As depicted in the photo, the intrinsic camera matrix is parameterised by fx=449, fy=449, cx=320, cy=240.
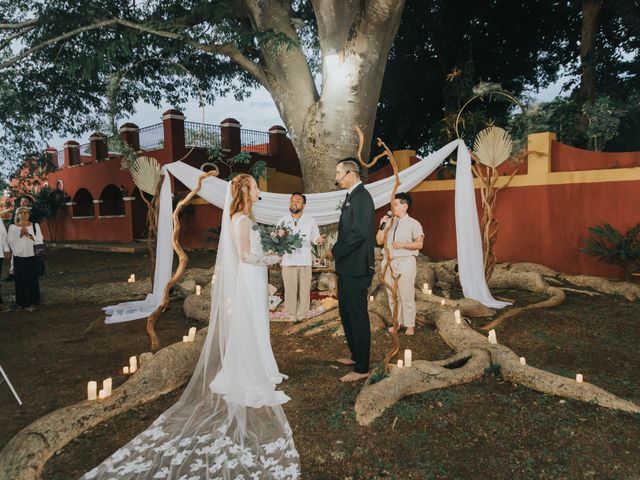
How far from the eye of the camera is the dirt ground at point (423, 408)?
257 centimetres

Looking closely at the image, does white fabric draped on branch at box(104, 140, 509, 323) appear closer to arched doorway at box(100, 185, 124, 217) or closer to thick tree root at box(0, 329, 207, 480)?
thick tree root at box(0, 329, 207, 480)

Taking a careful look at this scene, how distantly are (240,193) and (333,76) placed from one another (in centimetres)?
407

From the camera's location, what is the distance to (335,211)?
6.65 metres

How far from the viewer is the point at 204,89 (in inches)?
495

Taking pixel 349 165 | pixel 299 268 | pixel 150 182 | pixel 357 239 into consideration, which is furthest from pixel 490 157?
pixel 150 182

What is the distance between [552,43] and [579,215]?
10.0 m

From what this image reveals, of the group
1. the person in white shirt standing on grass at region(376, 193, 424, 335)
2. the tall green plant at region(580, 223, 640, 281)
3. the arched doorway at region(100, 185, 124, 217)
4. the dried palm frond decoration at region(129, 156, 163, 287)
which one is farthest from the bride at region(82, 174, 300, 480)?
the arched doorway at region(100, 185, 124, 217)

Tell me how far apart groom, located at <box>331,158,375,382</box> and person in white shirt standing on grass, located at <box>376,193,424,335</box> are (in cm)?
112

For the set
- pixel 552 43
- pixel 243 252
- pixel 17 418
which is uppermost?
pixel 552 43

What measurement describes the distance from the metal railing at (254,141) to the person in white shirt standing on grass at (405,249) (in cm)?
1408

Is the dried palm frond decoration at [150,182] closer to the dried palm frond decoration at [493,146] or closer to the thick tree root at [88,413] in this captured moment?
the thick tree root at [88,413]

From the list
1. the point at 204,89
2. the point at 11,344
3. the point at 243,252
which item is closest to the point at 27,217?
the point at 11,344

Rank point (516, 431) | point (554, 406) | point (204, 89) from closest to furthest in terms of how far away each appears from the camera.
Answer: point (516, 431) → point (554, 406) → point (204, 89)

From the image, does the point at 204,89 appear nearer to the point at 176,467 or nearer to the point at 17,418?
the point at 17,418
